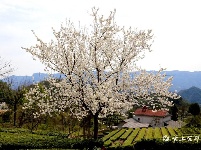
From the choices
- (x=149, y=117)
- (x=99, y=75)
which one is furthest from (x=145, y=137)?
(x=149, y=117)

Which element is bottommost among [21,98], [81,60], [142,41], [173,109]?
[173,109]

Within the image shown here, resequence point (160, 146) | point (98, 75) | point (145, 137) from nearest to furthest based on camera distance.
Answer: point (98, 75) → point (160, 146) → point (145, 137)

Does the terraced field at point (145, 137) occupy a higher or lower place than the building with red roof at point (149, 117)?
higher

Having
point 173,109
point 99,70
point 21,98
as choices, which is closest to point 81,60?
point 99,70

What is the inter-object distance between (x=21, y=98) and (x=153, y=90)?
38.0m

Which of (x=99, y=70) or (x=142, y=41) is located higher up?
(x=142, y=41)

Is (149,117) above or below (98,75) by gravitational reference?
below

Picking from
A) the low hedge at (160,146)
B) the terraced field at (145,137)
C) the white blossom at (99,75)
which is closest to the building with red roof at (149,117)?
the terraced field at (145,137)

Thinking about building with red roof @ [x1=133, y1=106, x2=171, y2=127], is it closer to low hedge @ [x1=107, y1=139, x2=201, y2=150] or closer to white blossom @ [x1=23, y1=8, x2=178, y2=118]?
low hedge @ [x1=107, y1=139, x2=201, y2=150]

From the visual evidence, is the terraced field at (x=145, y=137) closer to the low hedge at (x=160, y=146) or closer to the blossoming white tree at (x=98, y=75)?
the low hedge at (x=160, y=146)

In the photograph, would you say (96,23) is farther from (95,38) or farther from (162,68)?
(162,68)

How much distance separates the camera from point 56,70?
18.4 metres

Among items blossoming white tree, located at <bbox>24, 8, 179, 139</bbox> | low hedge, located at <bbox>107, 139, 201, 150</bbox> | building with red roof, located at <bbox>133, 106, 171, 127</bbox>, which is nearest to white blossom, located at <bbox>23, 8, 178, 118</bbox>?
blossoming white tree, located at <bbox>24, 8, 179, 139</bbox>

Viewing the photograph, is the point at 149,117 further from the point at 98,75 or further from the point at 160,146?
the point at 98,75
